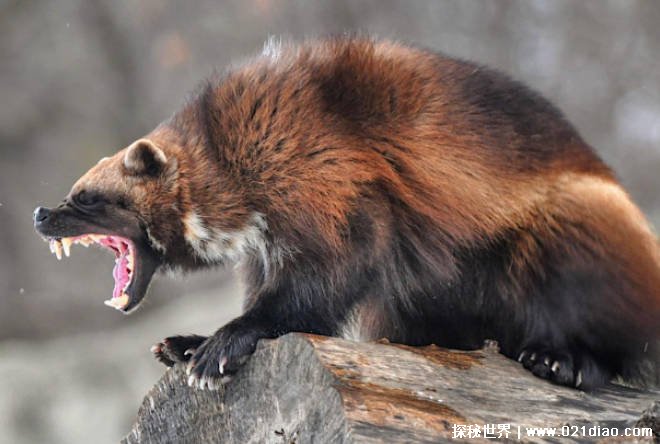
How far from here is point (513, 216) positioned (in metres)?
3.27

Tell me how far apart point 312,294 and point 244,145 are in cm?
53

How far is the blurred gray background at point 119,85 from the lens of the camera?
773cm

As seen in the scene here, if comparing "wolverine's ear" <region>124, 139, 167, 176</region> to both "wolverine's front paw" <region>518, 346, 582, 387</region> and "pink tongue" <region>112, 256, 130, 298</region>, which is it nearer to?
"pink tongue" <region>112, 256, 130, 298</region>

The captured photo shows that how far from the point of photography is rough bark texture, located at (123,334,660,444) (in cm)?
229

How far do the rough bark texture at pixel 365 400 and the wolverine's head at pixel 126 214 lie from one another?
545mm

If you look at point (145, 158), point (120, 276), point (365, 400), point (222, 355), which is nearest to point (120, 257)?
point (120, 276)

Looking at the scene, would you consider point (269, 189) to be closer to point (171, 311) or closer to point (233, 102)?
point (233, 102)

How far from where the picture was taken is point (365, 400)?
7.55ft

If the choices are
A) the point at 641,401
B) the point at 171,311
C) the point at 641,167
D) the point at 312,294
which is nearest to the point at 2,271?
the point at 171,311

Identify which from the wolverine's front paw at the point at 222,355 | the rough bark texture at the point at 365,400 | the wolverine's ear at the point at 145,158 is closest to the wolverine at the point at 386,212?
the wolverine's ear at the point at 145,158

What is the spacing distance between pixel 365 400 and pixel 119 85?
6007 millimetres

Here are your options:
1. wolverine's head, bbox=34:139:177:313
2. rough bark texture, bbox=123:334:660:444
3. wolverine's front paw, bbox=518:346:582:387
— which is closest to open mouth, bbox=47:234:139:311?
wolverine's head, bbox=34:139:177:313

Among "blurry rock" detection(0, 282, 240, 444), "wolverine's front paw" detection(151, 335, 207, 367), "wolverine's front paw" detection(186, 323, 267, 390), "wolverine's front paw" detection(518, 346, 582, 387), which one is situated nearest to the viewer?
"wolverine's front paw" detection(186, 323, 267, 390)

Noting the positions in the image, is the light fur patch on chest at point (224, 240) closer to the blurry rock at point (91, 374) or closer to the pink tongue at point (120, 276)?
the pink tongue at point (120, 276)
